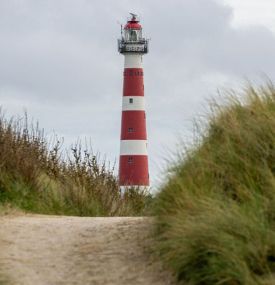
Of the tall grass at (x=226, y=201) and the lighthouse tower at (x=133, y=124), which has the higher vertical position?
the lighthouse tower at (x=133, y=124)

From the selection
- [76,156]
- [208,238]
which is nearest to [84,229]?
[208,238]

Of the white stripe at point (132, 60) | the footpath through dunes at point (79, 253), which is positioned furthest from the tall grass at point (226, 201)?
the white stripe at point (132, 60)

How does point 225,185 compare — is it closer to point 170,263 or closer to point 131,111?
point 170,263

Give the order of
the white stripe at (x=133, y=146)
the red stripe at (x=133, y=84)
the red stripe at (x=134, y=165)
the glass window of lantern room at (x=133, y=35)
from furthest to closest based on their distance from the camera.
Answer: the glass window of lantern room at (x=133, y=35)
the red stripe at (x=133, y=84)
the white stripe at (x=133, y=146)
the red stripe at (x=134, y=165)

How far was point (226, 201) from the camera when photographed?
318 inches

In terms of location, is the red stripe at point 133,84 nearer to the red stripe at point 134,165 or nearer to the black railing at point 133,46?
the black railing at point 133,46

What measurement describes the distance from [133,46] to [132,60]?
895mm

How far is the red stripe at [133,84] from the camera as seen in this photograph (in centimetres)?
3812

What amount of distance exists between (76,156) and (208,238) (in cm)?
794

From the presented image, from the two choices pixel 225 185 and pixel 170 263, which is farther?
pixel 225 185

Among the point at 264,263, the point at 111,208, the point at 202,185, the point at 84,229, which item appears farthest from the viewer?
the point at 111,208

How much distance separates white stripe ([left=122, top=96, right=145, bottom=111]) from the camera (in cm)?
3816

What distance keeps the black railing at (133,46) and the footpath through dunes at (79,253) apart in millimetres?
30772

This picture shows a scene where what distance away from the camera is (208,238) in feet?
24.1
